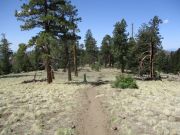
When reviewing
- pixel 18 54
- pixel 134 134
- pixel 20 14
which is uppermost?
pixel 20 14

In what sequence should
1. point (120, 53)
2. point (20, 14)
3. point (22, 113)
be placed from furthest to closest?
point (120, 53)
point (20, 14)
point (22, 113)

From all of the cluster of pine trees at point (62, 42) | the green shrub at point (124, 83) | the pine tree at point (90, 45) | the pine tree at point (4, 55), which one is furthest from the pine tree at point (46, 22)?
the pine tree at point (90, 45)

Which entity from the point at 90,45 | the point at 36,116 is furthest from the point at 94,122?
the point at 90,45

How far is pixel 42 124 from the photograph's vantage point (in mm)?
13273

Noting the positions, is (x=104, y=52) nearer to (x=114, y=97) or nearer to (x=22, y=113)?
(x=114, y=97)

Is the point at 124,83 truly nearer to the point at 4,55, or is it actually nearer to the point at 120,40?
the point at 120,40

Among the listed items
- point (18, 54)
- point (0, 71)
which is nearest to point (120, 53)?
point (18, 54)

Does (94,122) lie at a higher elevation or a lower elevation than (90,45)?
lower

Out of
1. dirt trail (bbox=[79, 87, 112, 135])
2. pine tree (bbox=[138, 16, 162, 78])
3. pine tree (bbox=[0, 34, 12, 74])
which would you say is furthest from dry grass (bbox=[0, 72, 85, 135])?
pine tree (bbox=[0, 34, 12, 74])

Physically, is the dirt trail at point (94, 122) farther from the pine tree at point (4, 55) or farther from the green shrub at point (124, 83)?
the pine tree at point (4, 55)

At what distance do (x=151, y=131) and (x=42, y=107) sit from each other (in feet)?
26.5

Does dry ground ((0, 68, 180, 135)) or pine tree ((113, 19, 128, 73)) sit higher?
pine tree ((113, 19, 128, 73))

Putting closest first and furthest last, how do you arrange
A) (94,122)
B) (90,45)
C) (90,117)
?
(94,122) → (90,117) → (90,45)

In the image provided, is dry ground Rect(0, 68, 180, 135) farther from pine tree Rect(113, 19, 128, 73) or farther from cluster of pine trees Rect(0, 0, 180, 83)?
pine tree Rect(113, 19, 128, 73)
